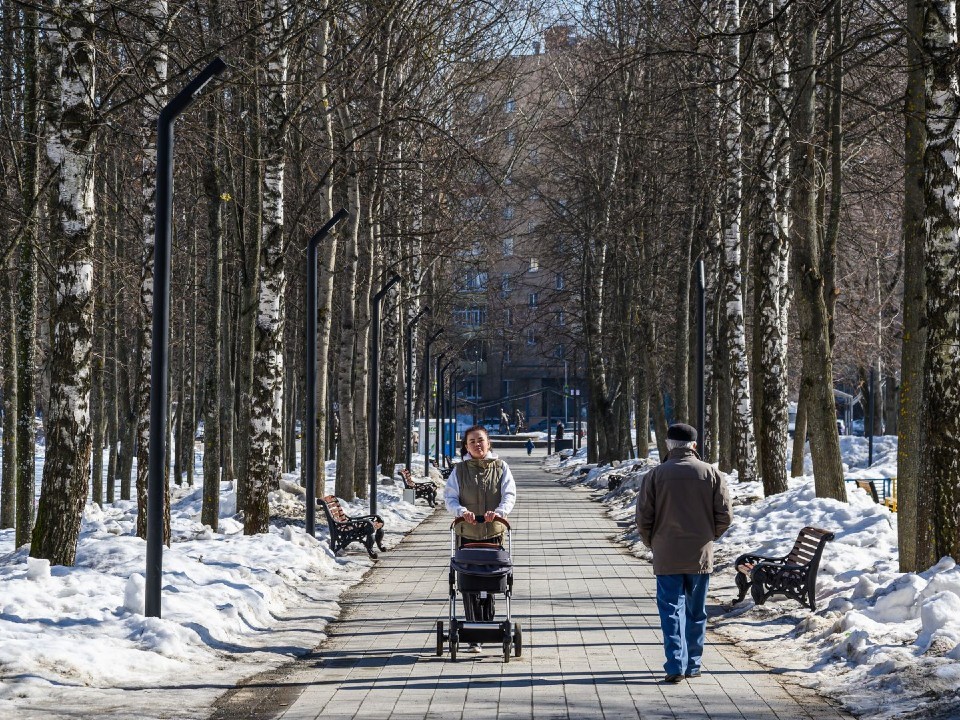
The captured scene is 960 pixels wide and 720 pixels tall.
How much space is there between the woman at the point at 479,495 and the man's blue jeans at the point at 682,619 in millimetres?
1579

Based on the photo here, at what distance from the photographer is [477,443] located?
1076 cm

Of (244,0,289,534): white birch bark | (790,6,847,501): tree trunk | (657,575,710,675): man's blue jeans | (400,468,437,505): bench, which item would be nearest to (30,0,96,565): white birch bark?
(244,0,289,534): white birch bark

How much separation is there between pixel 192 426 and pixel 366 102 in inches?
486

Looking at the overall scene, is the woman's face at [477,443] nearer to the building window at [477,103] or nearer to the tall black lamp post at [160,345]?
the tall black lamp post at [160,345]

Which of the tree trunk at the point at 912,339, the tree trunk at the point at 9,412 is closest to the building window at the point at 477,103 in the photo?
the tree trunk at the point at 9,412

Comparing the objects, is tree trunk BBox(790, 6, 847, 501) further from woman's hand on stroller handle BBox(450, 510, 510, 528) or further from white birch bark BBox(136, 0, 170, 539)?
woman's hand on stroller handle BBox(450, 510, 510, 528)

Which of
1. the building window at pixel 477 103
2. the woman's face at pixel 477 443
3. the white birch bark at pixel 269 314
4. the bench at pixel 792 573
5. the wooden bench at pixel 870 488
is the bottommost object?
the wooden bench at pixel 870 488

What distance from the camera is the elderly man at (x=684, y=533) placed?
9.58 meters

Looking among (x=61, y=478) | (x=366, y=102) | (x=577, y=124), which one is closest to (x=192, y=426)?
(x=366, y=102)

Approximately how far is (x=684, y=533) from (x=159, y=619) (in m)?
4.46

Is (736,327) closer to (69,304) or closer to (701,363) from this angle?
(701,363)

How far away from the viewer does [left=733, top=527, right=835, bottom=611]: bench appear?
42.1ft

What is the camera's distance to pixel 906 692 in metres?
8.55

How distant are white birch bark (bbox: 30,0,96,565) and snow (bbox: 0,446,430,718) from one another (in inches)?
23.6
